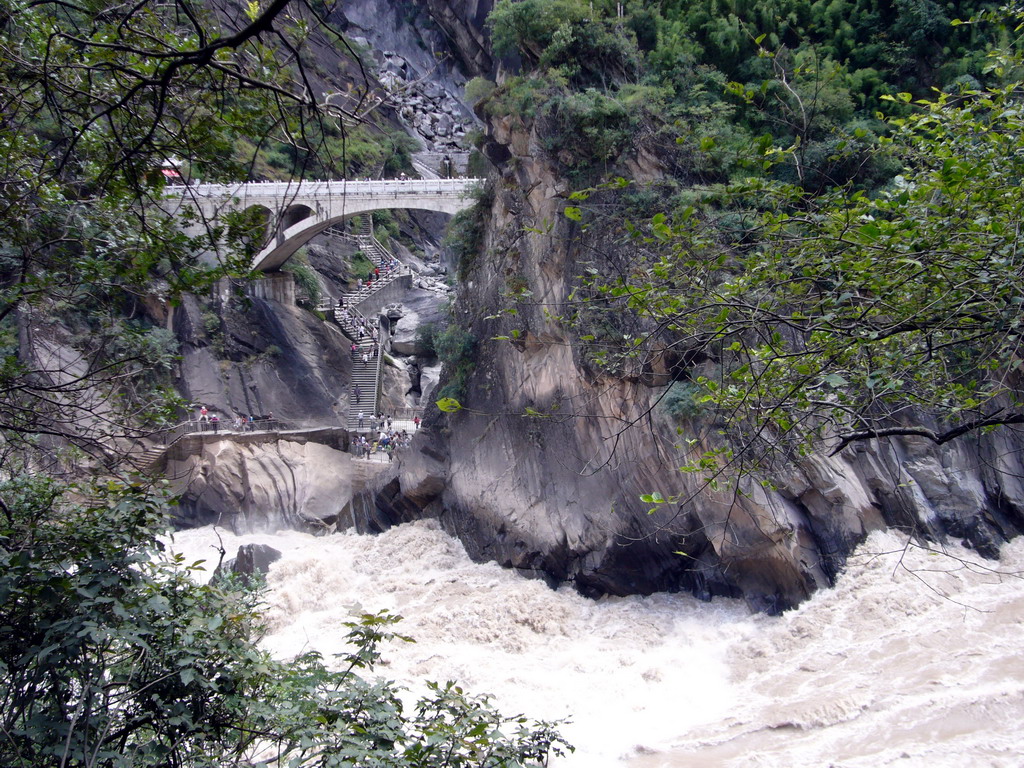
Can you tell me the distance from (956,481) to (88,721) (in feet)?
44.8

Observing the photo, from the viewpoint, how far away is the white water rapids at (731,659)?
25.6ft

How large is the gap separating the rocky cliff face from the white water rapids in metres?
0.48

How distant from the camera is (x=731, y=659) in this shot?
32.4ft

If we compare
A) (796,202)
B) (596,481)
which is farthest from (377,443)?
(796,202)

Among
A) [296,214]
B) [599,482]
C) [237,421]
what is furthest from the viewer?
[296,214]

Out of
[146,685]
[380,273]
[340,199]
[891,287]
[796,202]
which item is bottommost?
[146,685]

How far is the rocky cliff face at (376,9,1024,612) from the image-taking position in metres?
10.9

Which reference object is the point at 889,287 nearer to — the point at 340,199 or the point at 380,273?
the point at 340,199

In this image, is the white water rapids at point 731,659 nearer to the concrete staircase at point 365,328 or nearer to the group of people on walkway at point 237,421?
the group of people on walkway at point 237,421

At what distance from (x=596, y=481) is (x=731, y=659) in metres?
3.97

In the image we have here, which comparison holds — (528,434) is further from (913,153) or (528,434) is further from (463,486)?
(913,153)

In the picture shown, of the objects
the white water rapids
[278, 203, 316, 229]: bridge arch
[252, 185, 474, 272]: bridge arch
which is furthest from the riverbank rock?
[278, 203, 316, 229]: bridge arch

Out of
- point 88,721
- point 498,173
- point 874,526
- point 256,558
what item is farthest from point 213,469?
point 88,721

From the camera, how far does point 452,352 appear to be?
15695mm
